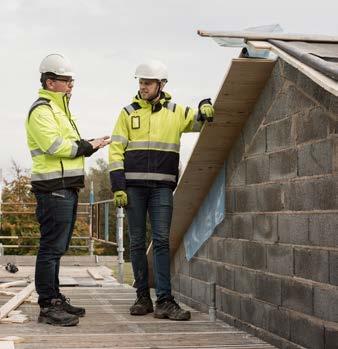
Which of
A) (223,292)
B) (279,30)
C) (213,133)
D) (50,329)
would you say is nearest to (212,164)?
(213,133)

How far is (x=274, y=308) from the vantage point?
4.17m

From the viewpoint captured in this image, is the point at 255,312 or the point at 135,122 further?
the point at 135,122

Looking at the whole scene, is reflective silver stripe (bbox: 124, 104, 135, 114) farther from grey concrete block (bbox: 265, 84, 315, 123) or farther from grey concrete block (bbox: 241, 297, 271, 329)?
grey concrete block (bbox: 241, 297, 271, 329)

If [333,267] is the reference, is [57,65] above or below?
above

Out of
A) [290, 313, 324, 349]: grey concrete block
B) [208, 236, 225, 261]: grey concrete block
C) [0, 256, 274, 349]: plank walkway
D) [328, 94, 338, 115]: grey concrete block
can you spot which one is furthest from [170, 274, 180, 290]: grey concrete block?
[328, 94, 338, 115]: grey concrete block

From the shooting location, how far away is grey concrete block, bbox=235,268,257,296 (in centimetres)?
452

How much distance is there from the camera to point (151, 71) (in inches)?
197

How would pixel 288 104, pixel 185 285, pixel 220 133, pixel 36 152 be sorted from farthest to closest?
pixel 185 285, pixel 220 133, pixel 36 152, pixel 288 104

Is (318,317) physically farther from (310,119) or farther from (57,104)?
(57,104)

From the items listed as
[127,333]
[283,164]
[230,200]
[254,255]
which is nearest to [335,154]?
[283,164]

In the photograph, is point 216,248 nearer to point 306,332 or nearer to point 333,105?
point 306,332

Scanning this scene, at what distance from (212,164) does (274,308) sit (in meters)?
1.41

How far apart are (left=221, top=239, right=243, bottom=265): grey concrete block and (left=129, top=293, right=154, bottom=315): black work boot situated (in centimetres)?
65

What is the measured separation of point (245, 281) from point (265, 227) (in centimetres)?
52
